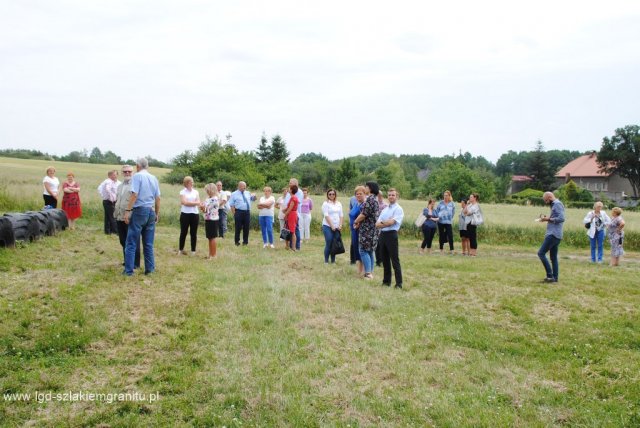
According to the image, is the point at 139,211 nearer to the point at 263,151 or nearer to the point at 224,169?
the point at 224,169

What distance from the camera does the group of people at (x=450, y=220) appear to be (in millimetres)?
14336

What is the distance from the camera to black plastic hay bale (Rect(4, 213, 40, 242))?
955 cm

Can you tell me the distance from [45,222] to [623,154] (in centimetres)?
7240

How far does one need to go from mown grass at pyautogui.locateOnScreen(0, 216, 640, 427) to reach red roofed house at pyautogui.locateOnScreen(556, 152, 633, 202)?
242 feet

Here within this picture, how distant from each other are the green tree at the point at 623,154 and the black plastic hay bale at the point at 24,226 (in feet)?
238

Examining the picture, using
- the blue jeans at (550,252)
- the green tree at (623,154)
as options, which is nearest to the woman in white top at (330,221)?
the blue jeans at (550,252)

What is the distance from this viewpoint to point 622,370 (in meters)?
5.34

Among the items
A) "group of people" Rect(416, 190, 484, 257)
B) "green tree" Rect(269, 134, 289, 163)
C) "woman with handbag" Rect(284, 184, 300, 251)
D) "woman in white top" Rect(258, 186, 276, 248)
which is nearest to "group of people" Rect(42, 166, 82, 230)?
"woman in white top" Rect(258, 186, 276, 248)

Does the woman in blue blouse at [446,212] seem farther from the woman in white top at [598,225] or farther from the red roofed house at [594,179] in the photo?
the red roofed house at [594,179]

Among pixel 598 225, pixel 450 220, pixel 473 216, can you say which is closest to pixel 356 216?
pixel 473 216

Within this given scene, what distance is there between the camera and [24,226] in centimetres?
986

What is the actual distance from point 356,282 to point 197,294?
317 cm

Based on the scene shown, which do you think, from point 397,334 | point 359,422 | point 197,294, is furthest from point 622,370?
point 197,294

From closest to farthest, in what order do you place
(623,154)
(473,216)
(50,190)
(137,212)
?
(137,212), (50,190), (473,216), (623,154)
